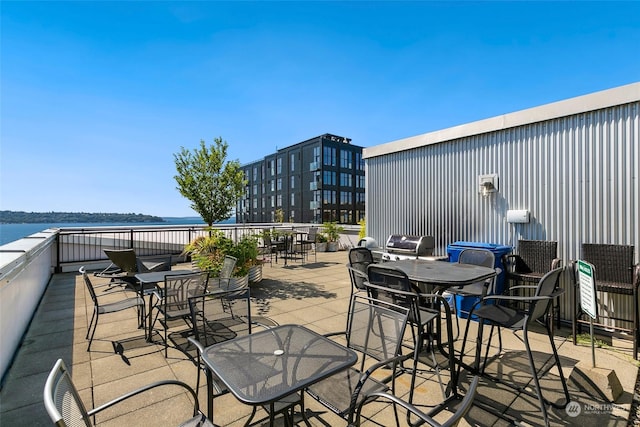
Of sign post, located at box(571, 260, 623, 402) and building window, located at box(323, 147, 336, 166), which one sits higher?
building window, located at box(323, 147, 336, 166)

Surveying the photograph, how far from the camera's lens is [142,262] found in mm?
4797

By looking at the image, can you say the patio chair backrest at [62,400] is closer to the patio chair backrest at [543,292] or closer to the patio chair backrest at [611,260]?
the patio chair backrest at [543,292]

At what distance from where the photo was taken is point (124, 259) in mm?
5258

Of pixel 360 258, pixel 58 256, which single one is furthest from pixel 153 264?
pixel 58 256

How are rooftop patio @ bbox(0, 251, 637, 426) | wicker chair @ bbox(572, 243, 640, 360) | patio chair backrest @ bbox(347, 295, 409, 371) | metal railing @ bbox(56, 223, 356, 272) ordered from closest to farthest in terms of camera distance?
patio chair backrest @ bbox(347, 295, 409, 371) → rooftop patio @ bbox(0, 251, 637, 426) → wicker chair @ bbox(572, 243, 640, 360) → metal railing @ bbox(56, 223, 356, 272)

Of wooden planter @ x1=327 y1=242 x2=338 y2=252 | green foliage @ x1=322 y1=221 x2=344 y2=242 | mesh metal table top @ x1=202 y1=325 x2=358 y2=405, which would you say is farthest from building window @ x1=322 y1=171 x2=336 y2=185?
mesh metal table top @ x1=202 y1=325 x2=358 y2=405

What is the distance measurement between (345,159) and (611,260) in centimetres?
3331

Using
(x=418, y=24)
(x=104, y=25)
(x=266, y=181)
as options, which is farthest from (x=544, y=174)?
(x=266, y=181)

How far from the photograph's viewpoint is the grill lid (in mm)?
5742

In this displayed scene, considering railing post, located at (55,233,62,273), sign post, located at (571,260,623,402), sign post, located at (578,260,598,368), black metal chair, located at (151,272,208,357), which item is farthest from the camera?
railing post, located at (55,233,62,273)

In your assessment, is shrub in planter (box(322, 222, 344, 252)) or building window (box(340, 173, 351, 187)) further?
building window (box(340, 173, 351, 187))

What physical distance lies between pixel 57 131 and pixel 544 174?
821 inches

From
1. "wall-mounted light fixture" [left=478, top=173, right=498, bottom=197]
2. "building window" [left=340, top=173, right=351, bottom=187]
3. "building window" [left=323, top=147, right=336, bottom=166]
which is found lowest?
"wall-mounted light fixture" [left=478, top=173, right=498, bottom=197]

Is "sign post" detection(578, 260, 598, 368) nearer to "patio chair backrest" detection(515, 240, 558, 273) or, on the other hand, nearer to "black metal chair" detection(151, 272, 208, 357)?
"patio chair backrest" detection(515, 240, 558, 273)
